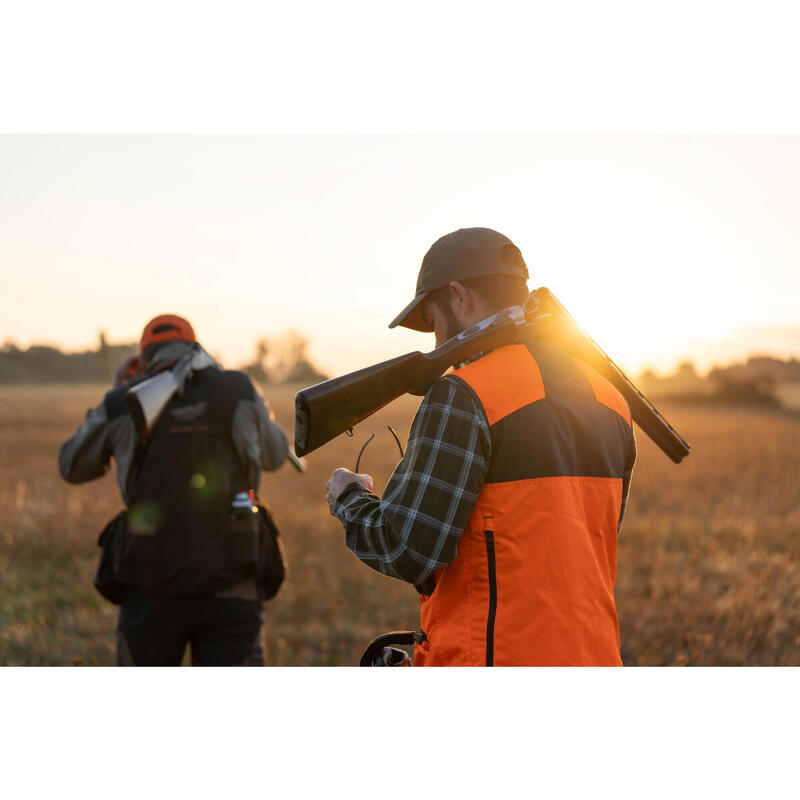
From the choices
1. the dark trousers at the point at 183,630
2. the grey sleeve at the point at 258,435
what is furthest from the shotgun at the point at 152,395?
the dark trousers at the point at 183,630

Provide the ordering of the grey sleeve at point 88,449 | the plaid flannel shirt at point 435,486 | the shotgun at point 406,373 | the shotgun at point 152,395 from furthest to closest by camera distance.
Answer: the grey sleeve at point 88,449
the shotgun at point 152,395
the shotgun at point 406,373
the plaid flannel shirt at point 435,486

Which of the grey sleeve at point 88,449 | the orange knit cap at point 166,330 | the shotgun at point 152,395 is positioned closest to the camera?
the shotgun at point 152,395

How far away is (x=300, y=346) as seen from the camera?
117ft

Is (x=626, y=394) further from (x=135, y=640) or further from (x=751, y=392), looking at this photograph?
(x=751, y=392)

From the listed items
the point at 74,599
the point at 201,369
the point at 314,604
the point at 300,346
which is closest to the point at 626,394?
the point at 201,369

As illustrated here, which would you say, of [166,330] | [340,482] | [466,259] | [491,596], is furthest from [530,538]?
[166,330]

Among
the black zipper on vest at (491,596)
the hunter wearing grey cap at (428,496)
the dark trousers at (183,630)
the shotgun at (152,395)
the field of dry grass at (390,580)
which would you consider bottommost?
the field of dry grass at (390,580)

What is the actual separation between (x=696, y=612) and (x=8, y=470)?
1382 cm

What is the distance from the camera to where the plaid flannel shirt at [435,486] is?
74.0 inches

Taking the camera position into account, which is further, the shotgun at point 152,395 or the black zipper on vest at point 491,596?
the shotgun at point 152,395

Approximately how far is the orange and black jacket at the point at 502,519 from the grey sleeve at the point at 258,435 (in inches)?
66.1

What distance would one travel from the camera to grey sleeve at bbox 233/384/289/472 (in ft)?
11.6

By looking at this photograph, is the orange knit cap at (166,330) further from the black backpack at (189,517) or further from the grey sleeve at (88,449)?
the grey sleeve at (88,449)

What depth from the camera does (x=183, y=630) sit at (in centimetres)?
337
